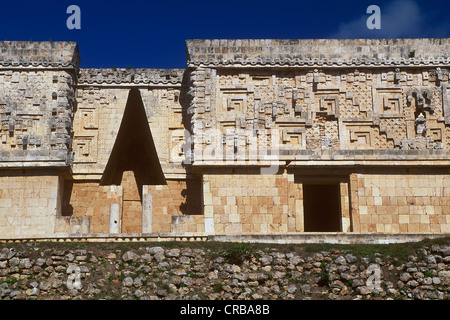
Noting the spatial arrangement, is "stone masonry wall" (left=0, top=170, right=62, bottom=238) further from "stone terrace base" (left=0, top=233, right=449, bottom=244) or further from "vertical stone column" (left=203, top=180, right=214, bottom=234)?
"vertical stone column" (left=203, top=180, right=214, bottom=234)

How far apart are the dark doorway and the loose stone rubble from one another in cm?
620

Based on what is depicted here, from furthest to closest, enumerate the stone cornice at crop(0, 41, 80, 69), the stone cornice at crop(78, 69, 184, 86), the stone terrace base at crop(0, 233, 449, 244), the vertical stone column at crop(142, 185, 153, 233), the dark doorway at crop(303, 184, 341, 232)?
the dark doorway at crop(303, 184, 341, 232) → the stone cornice at crop(78, 69, 184, 86) → the stone cornice at crop(0, 41, 80, 69) → the vertical stone column at crop(142, 185, 153, 233) → the stone terrace base at crop(0, 233, 449, 244)

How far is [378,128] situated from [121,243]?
22.2 ft

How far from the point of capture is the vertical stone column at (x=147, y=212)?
56.1 ft

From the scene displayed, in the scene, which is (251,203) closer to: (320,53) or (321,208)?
(320,53)

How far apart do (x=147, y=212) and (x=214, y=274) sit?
4.49 m

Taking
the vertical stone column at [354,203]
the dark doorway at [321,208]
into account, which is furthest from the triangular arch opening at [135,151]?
the vertical stone column at [354,203]

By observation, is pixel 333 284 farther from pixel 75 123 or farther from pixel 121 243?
pixel 75 123

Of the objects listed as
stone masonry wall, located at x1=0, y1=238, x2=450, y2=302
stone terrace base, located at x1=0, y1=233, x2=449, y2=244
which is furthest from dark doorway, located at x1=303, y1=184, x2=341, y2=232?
stone masonry wall, located at x1=0, y1=238, x2=450, y2=302

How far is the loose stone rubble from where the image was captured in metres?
12.6

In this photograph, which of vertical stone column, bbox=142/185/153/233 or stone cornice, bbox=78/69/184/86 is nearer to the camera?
vertical stone column, bbox=142/185/153/233

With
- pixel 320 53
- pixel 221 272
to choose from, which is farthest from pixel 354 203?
pixel 221 272
